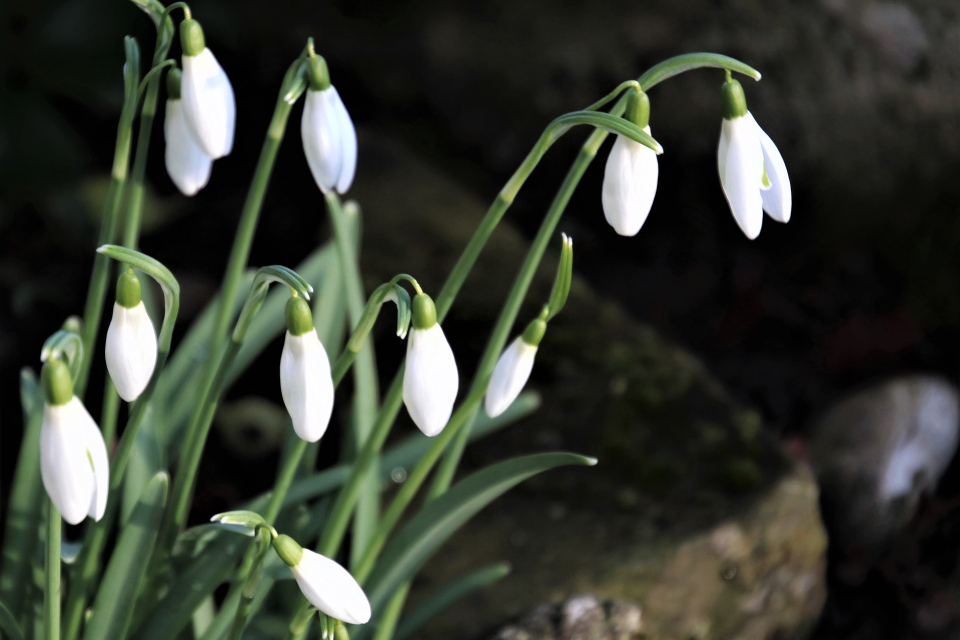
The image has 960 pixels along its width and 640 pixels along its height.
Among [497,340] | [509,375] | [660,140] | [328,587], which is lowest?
[328,587]

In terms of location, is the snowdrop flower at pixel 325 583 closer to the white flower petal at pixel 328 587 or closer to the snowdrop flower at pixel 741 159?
the white flower petal at pixel 328 587

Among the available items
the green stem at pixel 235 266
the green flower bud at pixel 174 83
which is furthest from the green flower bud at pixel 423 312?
the green flower bud at pixel 174 83

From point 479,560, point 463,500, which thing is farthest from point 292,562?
point 479,560

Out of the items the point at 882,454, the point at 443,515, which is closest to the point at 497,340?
the point at 443,515

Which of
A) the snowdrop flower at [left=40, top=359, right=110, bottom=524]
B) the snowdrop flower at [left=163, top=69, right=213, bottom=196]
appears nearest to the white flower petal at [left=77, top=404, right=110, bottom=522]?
the snowdrop flower at [left=40, top=359, right=110, bottom=524]

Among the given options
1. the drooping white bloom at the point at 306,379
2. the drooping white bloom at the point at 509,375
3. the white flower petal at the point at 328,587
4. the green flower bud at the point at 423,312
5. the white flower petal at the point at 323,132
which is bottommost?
the white flower petal at the point at 328,587

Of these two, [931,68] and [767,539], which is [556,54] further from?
[767,539]

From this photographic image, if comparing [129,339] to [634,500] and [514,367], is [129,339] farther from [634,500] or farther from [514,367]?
[634,500]
